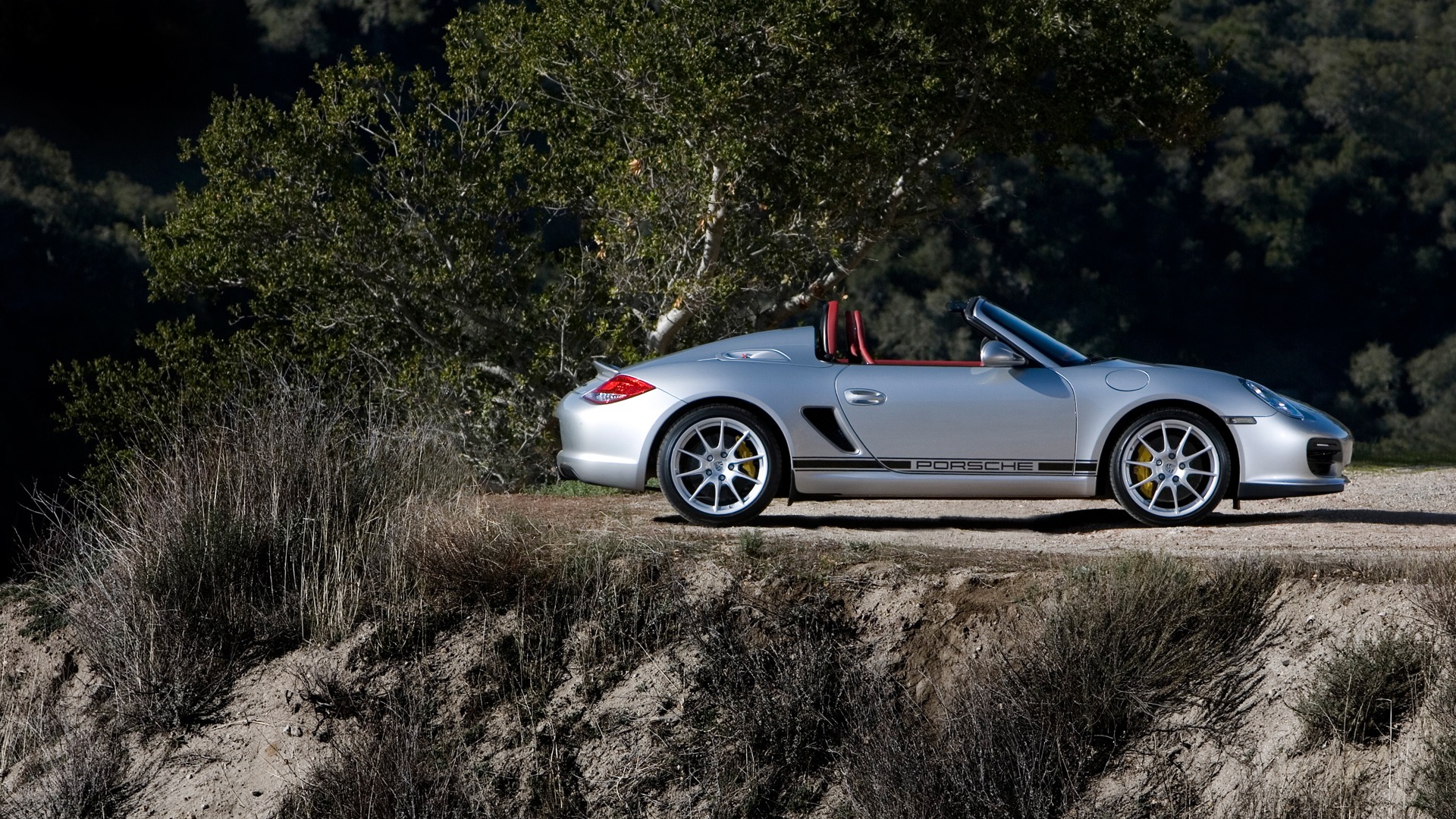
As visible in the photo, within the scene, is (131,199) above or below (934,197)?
above

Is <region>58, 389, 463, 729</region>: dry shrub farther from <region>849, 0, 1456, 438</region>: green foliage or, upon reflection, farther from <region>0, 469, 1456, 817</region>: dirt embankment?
<region>849, 0, 1456, 438</region>: green foliage

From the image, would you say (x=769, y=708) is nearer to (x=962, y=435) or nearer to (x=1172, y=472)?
(x=962, y=435)

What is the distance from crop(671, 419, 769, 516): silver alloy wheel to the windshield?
1.71 meters

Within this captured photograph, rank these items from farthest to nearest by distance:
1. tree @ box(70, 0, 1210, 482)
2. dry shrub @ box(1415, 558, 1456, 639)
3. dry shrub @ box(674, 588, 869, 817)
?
1. tree @ box(70, 0, 1210, 482)
2. dry shrub @ box(674, 588, 869, 817)
3. dry shrub @ box(1415, 558, 1456, 639)

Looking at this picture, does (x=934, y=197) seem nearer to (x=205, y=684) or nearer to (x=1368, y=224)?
(x=205, y=684)

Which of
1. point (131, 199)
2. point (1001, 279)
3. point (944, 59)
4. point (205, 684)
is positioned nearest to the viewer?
point (205, 684)

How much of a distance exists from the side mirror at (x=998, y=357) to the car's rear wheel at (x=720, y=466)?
4.42 ft

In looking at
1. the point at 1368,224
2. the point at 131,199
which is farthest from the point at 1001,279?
the point at 131,199

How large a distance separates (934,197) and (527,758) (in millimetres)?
10567

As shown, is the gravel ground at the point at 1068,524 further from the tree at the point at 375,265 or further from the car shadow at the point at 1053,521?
the tree at the point at 375,265

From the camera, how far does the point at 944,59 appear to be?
610 inches

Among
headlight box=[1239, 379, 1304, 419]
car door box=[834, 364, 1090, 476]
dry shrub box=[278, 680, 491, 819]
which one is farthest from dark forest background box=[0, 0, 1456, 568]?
dry shrub box=[278, 680, 491, 819]

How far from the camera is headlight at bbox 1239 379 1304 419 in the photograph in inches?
358

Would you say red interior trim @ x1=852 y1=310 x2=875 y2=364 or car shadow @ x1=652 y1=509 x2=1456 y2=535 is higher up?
red interior trim @ x1=852 y1=310 x2=875 y2=364
